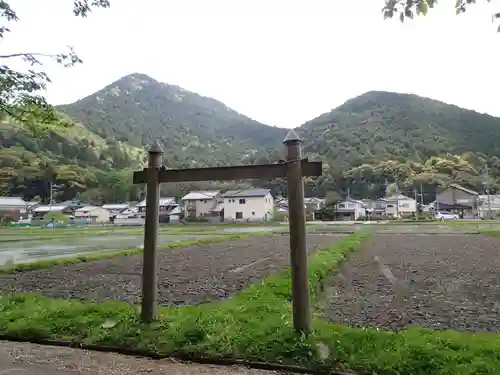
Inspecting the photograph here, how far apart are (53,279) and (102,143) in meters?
93.5

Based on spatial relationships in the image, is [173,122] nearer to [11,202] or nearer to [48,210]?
[48,210]

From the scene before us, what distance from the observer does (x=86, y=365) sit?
A: 3.33m

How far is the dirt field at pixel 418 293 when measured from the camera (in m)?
5.04

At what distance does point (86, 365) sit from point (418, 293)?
5750 mm

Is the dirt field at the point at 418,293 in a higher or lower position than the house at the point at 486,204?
lower

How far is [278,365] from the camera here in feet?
10.5

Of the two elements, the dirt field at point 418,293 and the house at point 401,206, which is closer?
the dirt field at point 418,293

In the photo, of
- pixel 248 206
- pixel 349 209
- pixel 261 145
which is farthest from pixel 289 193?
pixel 349 209

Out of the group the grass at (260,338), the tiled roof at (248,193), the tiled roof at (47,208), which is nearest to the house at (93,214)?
the tiled roof at (47,208)

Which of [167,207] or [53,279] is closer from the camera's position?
[53,279]

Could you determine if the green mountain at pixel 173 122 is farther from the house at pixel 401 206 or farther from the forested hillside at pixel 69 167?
the house at pixel 401 206

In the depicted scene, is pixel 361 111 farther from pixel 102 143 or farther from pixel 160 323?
pixel 160 323

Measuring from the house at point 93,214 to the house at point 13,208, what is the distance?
823cm

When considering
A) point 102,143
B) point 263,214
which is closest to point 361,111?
point 263,214
